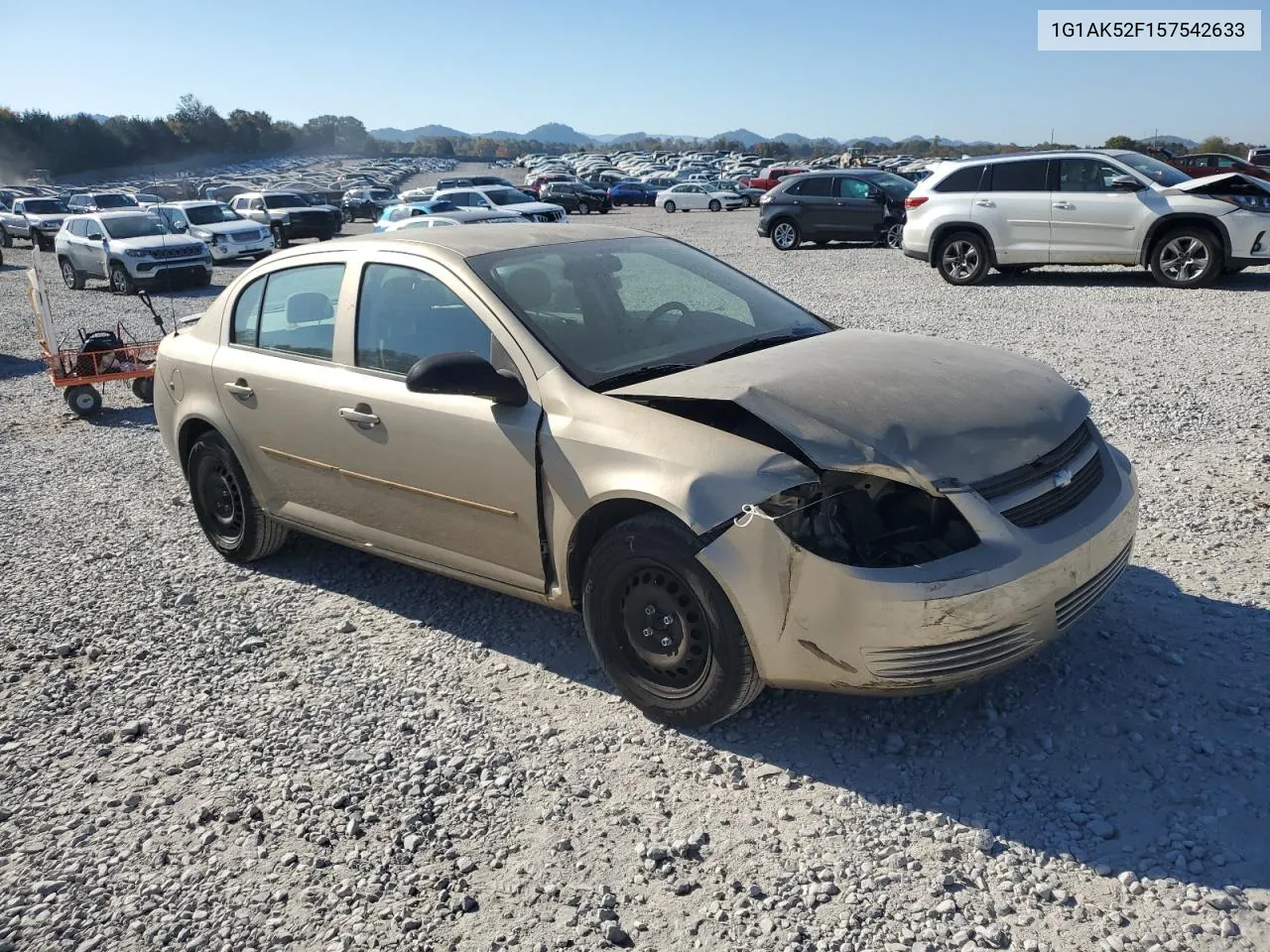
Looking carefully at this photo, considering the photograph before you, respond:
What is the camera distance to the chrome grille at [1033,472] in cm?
324

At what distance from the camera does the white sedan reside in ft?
129

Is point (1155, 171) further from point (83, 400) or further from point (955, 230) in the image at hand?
point (83, 400)

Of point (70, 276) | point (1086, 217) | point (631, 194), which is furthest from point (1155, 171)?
point (631, 194)

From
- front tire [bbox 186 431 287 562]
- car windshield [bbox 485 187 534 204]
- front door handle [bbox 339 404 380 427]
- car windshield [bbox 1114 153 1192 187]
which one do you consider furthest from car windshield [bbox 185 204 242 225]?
front door handle [bbox 339 404 380 427]

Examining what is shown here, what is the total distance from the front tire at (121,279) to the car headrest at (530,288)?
60.2 feet

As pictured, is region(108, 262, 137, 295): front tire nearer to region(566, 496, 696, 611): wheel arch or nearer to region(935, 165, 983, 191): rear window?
region(935, 165, 983, 191): rear window

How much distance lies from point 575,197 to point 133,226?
72.9 ft

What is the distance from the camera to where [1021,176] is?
44.6 ft

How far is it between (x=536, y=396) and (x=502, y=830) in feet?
5.05

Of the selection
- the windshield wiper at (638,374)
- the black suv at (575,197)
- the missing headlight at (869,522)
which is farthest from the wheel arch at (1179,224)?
the black suv at (575,197)

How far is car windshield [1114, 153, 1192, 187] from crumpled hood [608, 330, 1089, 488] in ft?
33.8

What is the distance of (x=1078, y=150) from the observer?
1349cm

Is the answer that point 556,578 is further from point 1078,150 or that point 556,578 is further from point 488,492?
point 1078,150

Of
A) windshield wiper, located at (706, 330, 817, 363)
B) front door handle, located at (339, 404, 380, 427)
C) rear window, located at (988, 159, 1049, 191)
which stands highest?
rear window, located at (988, 159, 1049, 191)
